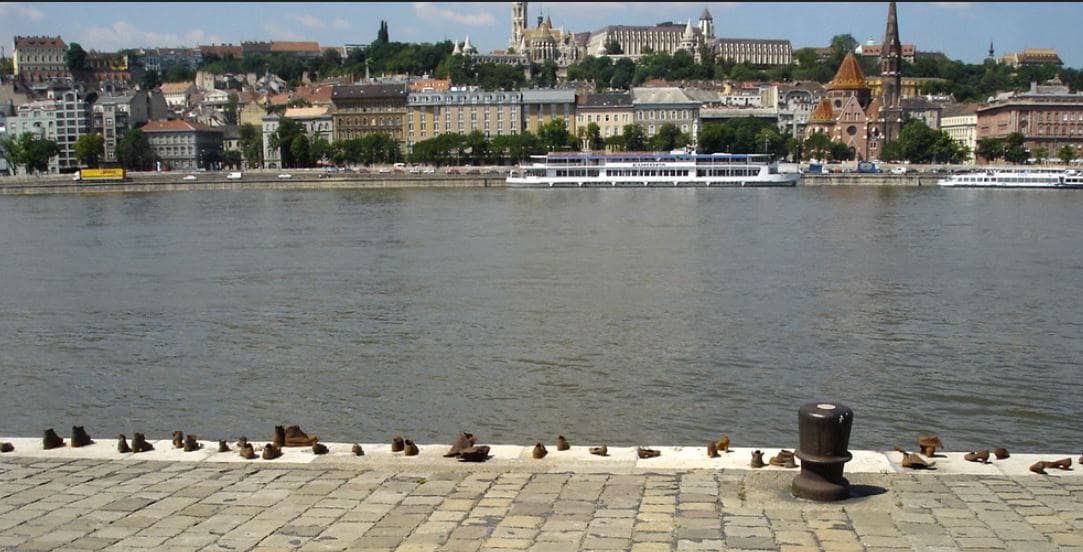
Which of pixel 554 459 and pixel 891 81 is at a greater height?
pixel 891 81

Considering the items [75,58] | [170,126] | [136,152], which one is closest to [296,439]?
[136,152]

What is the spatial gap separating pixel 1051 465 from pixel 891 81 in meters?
92.5

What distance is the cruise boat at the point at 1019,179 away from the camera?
5988cm

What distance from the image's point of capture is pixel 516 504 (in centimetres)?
568

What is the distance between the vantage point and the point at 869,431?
991 cm

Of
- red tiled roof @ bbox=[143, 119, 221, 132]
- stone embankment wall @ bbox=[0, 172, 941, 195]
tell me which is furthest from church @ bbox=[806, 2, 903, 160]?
red tiled roof @ bbox=[143, 119, 221, 132]

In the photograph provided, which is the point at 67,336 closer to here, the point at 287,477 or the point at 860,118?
the point at 287,477

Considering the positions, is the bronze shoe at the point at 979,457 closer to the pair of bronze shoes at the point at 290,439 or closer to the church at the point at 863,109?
the pair of bronze shoes at the point at 290,439

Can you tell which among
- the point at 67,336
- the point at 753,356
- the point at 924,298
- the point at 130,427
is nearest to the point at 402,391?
the point at 130,427

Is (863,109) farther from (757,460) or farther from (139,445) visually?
(139,445)

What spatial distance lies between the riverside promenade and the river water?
125 inches

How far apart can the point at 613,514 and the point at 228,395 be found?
6918mm

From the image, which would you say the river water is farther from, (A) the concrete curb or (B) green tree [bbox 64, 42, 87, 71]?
(B) green tree [bbox 64, 42, 87, 71]

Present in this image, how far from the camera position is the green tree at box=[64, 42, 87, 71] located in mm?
128375
